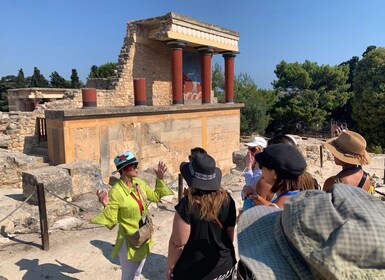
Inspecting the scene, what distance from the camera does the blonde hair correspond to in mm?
2248

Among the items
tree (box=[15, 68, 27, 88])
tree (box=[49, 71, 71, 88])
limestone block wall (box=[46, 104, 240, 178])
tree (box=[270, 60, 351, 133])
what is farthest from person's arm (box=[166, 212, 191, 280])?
tree (box=[49, 71, 71, 88])

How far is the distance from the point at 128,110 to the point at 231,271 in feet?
22.9

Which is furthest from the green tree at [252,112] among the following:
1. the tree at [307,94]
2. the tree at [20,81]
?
the tree at [20,81]

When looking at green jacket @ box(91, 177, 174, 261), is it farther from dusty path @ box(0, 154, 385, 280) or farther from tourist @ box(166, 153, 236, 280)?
dusty path @ box(0, 154, 385, 280)

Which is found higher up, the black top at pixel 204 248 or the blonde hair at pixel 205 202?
the blonde hair at pixel 205 202

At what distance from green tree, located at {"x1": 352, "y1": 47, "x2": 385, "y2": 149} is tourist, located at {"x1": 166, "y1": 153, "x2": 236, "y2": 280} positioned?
86.9 ft

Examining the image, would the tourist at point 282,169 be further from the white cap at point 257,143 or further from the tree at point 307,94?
the tree at point 307,94

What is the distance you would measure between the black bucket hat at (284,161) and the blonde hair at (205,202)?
0.45 metres

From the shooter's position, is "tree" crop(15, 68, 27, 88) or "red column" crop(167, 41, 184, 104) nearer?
"red column" crop(167, 41, 184, 104)

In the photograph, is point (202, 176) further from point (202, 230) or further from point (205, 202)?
point (202, 230)

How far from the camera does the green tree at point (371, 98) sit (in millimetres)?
25844

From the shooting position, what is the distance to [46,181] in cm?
589

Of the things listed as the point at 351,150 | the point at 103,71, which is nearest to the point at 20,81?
the point at 103,71

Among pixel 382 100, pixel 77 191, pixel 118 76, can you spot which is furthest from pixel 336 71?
pixel 77 191
